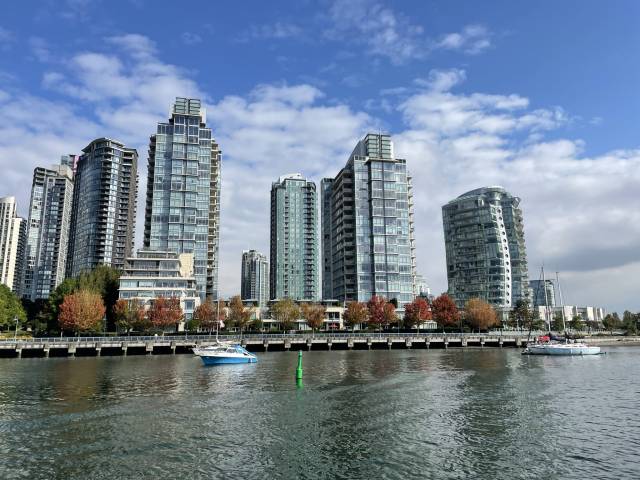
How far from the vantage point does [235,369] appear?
72250 millimetres

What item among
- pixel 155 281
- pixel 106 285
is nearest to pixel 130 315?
pixel 155 281

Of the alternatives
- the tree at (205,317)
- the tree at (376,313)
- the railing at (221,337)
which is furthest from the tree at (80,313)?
the tree at (376,313)

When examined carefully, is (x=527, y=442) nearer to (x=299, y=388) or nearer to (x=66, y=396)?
(x=299, y=388)

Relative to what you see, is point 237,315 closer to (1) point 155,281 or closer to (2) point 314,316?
(2) point 314,316

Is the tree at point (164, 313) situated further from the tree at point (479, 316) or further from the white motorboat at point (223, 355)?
the tree at point (479, 316)

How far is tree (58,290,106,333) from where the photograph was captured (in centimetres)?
12094

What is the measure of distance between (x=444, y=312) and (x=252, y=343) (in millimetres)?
73117

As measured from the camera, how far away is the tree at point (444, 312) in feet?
519

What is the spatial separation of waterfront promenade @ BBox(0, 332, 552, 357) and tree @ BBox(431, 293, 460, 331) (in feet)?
62.7

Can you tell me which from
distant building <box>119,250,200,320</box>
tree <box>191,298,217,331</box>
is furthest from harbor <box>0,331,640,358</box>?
distant building <box>119,250,200,320</box>

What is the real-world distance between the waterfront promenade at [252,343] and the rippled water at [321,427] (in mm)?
49815

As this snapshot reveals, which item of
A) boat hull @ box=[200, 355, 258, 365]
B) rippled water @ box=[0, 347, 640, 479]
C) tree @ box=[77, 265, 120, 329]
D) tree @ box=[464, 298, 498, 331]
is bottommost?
rippled water @ box=[0, 347, 640, 479]

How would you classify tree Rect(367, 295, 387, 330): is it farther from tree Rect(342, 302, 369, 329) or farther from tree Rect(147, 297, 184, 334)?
tree Rect(147, 297, 184, 334)

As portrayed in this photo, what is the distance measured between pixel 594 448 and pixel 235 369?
5351 cm
